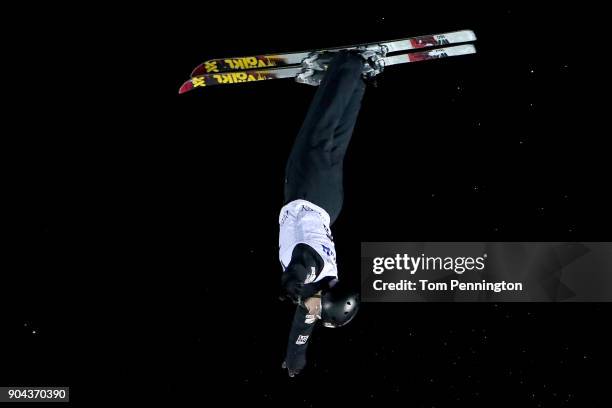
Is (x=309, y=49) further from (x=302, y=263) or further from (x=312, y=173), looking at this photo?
(x=302, y=263)

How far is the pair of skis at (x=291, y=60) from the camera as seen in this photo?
4.53m

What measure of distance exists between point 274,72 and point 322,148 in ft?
3.21

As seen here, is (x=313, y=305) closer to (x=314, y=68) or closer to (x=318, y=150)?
(x=318, y=150)

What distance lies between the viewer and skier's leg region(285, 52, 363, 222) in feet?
13.3

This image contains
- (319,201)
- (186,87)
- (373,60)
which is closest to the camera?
(319,201)

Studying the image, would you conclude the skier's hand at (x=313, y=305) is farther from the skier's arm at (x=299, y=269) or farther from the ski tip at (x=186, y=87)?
the ski tip at (x=186, y=87)

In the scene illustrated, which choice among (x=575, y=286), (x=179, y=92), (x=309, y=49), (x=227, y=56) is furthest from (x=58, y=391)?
(x=575, y=286)

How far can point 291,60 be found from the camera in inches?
186

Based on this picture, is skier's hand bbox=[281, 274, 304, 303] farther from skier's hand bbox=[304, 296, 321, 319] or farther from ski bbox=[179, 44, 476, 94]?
ski bbox=[179, 44, 476, 94]

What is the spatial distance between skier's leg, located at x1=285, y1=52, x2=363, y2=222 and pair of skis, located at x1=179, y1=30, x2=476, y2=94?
1.20ft

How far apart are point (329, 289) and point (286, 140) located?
1999 mm

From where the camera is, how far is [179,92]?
5008mm

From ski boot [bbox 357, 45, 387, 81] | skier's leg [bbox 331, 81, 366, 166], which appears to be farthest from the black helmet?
ski boot [bbox 357, 45, 387, 81]

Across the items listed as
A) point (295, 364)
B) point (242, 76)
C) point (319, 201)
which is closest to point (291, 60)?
point (242, 76)
